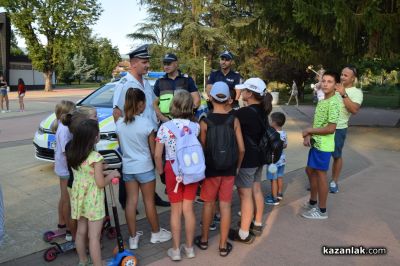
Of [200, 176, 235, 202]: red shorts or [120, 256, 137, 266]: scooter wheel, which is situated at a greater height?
[200, 176, 235, 202]: red shorts

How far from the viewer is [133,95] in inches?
138

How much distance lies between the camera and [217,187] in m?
3.61

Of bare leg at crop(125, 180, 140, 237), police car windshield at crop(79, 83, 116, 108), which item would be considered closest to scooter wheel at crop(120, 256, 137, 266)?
bare leg at crop(125, 180, 140, 237)

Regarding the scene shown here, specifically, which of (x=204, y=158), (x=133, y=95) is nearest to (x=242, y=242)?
→ (x=204, y=158)

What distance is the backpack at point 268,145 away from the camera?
3917 millimetres

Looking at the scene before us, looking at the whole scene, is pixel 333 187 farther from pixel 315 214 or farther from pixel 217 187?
pixel 217 187

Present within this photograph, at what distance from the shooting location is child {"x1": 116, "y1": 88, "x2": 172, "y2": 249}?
3.54m

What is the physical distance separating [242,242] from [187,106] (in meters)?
1.58

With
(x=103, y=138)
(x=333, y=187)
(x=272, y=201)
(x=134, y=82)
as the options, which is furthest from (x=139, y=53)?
(x=333, y=187)

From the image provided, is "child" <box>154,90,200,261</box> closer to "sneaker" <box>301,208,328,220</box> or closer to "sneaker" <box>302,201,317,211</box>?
"sneaker" <box>301,208,328,220</box>

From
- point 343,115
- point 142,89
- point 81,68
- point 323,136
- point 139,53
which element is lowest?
point 323,136

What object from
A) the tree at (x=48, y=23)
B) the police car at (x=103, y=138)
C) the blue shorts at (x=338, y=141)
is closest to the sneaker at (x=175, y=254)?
the police car at (x=103, y=138)

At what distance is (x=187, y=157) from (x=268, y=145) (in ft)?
3.67

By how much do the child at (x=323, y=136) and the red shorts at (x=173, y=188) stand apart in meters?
1.75
